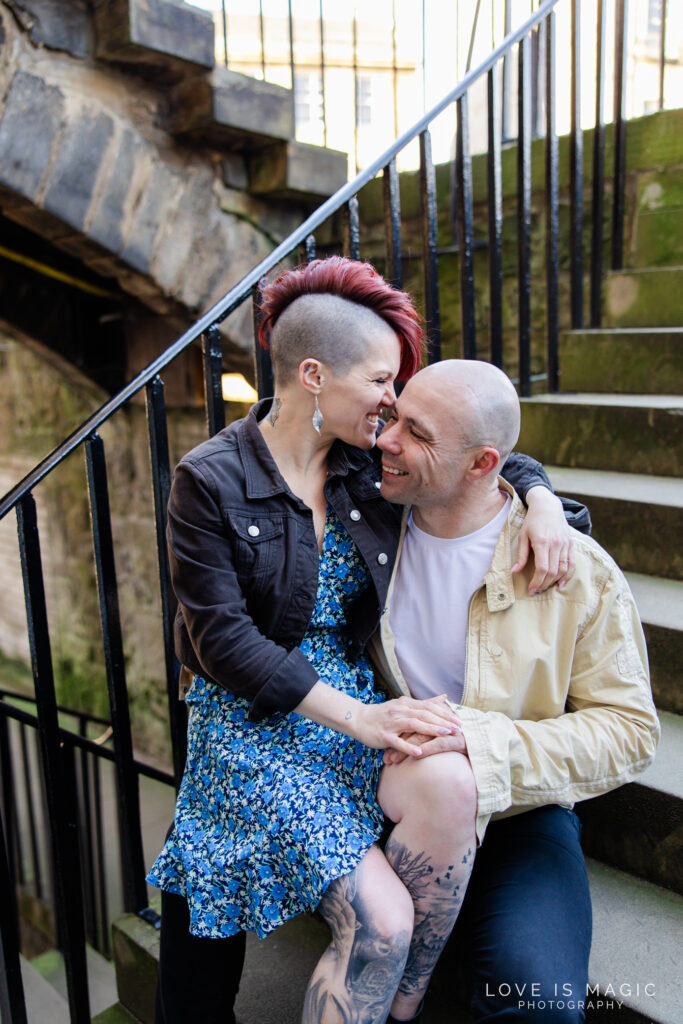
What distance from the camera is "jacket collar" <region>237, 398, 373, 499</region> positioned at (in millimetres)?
1478

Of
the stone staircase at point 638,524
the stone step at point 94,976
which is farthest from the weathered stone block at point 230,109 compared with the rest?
the stone step at point 94,976

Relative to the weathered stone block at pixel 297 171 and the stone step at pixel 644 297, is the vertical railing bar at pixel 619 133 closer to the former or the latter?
the stone step at pixel 644 297

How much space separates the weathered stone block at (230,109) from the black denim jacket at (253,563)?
2.16 metres

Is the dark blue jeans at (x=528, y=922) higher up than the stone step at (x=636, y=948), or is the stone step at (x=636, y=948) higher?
the dark blue jeans at (x=528, y=922)

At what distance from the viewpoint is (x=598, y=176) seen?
283cm

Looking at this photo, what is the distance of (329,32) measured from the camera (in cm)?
1520

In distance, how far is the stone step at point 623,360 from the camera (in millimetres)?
2535

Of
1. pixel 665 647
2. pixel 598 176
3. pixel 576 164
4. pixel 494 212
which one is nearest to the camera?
pixel 665 647

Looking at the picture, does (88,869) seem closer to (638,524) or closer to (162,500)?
(162,500)

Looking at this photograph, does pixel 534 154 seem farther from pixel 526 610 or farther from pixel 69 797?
pixel 69 797

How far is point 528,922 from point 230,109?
3.11 m

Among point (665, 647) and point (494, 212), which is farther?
point (494, 212)

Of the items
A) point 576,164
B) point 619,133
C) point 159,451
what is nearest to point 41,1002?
point 159,451

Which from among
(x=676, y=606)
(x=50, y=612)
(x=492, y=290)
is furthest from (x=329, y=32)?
(x=676, y=606)
